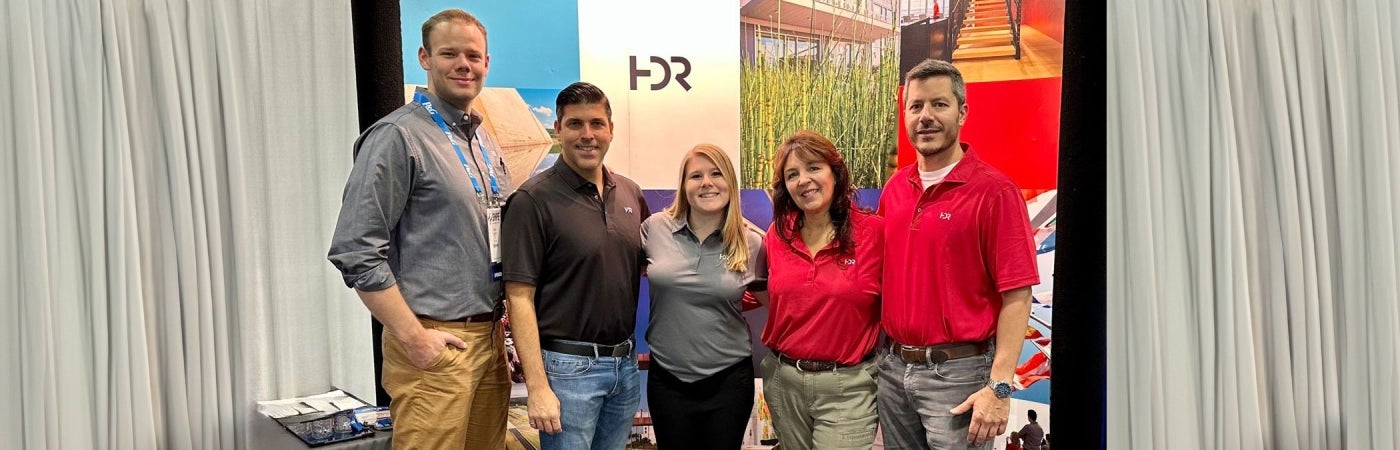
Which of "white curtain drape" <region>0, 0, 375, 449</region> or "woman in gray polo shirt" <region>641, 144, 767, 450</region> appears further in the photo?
"woman in gray polo shirt" <region>641, 144, 767, 450</region>

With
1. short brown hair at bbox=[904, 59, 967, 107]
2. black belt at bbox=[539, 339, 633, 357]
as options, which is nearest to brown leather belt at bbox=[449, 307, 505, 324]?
black belt at bbox=[539, 339, 633, 357]

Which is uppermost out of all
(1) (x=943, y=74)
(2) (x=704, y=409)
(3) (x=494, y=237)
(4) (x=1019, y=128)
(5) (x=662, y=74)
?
(5) (x=662, y=74)

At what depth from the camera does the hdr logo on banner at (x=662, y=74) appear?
304 cm

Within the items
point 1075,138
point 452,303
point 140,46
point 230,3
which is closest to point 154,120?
point 140,46

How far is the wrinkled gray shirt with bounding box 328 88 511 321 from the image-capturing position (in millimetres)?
2215

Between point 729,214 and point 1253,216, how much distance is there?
148 centimetres

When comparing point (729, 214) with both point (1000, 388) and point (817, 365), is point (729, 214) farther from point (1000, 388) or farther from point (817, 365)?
point (1000, 388)

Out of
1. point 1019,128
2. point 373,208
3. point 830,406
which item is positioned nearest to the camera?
point 373,208

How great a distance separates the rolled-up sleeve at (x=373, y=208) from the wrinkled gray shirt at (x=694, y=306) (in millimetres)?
723

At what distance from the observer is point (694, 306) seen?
252cm

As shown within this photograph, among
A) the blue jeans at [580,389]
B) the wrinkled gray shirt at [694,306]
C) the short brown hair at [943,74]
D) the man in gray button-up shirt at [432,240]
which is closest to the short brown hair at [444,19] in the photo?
the man in gray button-up shirt at [432,240]

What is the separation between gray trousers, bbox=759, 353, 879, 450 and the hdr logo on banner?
952 mm

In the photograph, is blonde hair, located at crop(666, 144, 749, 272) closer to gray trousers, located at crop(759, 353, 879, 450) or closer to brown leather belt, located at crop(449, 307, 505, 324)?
gray trousers, located at crop(759, 353, 879, 450)

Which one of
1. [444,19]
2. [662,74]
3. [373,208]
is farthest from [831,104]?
[373,208]
